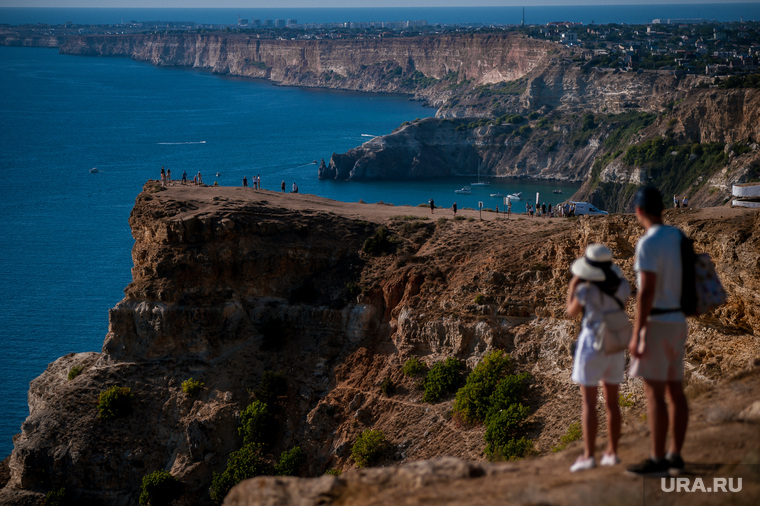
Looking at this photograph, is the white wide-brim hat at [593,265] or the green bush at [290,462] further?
the green bush at [290,462]

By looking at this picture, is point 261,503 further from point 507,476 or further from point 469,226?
point 469,226

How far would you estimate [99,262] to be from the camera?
8194 centimetres

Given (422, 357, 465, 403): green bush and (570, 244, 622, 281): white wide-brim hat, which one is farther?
(422, 357, 465, 403): green bush

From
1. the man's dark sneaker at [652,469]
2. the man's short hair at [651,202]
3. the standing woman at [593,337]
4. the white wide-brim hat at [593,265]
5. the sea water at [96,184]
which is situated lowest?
the sea water at [96,184]

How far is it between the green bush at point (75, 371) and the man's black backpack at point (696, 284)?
3175 cm

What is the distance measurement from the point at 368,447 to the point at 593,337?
19.8 metres

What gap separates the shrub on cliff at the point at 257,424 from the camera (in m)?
31.4

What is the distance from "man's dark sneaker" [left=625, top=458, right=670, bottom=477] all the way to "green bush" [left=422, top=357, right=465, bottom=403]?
68.4 ft

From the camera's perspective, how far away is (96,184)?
120062 millimetres

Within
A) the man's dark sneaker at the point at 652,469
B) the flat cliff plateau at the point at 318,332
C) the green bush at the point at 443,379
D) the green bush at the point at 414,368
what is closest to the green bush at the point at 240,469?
the flat cliff plateau at the point at 318,332

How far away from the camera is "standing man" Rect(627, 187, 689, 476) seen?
867 cm

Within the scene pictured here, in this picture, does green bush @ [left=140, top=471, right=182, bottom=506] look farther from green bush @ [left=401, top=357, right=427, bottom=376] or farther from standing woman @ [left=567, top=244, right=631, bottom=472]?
standing woman @ [left=567, top=244, right=631, bottom=472]

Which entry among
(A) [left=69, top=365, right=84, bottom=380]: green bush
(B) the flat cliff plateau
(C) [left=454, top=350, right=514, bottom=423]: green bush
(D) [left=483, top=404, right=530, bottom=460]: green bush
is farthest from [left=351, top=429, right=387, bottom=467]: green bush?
(A) [left=69, top=365, right=84, bottom=380]: green bush

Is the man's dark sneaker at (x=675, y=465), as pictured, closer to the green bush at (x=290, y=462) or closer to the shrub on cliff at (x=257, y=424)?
the green bush at (x=290, y=462)
